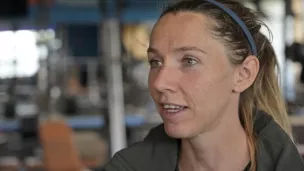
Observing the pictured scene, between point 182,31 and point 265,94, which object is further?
point 265,94

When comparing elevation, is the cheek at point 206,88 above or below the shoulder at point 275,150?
above

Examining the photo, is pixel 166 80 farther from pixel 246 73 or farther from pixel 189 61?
pixel 246 73

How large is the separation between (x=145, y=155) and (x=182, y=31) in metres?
0.22

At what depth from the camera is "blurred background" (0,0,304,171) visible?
4.12 m

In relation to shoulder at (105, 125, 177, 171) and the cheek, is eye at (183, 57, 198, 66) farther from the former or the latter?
shoulder at (105, 125, 177, 171)

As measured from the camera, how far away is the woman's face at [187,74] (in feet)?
2.97

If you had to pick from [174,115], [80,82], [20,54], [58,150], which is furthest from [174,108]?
[80,82]

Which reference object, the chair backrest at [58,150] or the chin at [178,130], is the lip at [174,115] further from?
the chair backrest at [58,150]

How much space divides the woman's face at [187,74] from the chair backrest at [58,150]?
2910 mm

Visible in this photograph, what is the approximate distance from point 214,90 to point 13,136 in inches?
227

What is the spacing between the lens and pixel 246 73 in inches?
38.8

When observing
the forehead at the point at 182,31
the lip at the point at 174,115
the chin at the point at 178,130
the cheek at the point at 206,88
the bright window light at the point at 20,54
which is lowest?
the chin at the point at 178,130

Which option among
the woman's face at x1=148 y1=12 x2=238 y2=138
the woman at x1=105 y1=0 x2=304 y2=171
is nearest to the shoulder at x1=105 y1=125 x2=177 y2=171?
the woman at x1=105 y1=0 x2=304 y2=171

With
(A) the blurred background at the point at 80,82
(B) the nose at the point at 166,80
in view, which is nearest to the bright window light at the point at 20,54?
(A) the blurred background at the point at 80,82
